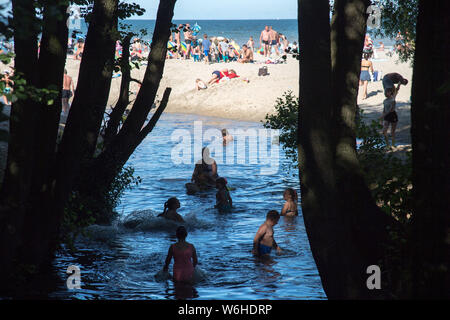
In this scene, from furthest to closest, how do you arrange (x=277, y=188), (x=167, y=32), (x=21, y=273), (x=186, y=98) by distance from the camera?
(x=186, y=98) → (x=277, y=188) → (x=167, y=32) → (x=21, y=273)

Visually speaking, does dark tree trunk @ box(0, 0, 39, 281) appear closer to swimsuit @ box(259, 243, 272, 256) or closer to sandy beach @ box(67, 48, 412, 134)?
swimsuit @ box(259, 243, 272, 256)

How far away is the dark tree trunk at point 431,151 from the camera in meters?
4.67

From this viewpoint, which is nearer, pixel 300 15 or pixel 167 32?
pixel 300 15

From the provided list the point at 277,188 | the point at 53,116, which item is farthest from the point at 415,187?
the point at 277,188

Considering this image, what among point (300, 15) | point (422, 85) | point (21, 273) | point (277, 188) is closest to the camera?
point (422, 85)

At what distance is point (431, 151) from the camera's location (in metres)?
4.75

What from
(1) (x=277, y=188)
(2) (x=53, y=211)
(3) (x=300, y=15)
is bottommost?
(1) (x=277, y=188)

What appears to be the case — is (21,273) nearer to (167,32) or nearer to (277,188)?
(167,32)

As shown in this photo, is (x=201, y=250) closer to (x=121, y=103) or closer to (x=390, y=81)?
(x=121, y=103)

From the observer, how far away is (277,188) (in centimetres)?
1881

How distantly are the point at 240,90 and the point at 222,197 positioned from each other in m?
20.9

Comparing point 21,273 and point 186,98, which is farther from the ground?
point 186,98

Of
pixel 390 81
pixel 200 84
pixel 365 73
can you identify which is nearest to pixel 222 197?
pixel 390 81
